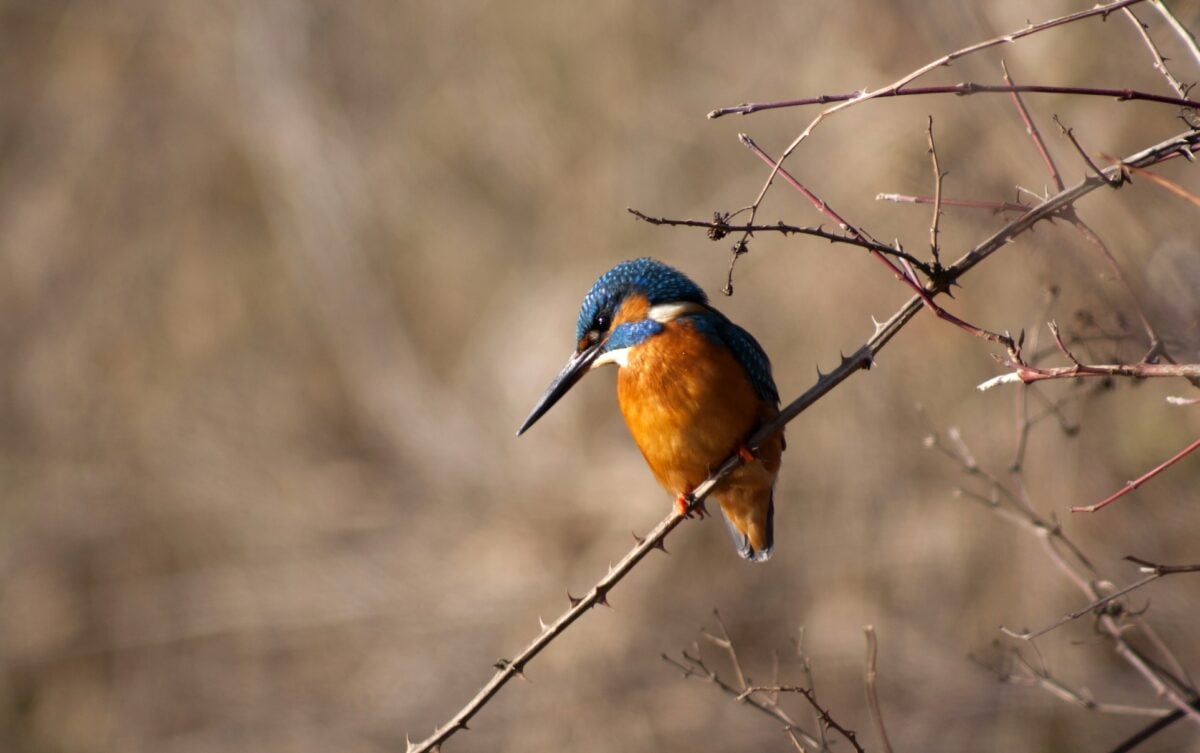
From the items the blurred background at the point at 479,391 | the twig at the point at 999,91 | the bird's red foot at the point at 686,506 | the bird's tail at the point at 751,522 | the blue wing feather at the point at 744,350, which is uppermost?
the blurred background at the point at 479,391

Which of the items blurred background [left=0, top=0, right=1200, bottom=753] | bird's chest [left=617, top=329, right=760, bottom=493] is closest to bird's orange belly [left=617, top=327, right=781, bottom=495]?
bird's chest [left=617, top=329, right=760, bottom=493]

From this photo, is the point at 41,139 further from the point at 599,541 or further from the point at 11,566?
the point at 599,541

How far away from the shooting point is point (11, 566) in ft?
23.9

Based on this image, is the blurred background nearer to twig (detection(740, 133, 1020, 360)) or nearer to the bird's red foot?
the bird's red foot

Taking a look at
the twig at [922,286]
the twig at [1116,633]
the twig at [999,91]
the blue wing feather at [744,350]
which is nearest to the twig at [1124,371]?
the twig at [922,286]

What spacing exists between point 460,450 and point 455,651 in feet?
3.84

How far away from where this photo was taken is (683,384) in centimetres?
283

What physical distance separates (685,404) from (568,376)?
367 mm

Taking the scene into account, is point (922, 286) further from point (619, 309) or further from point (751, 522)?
point (751, 522)

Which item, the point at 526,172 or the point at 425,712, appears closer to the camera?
the point at 425,712

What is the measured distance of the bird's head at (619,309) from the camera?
3.03 meters

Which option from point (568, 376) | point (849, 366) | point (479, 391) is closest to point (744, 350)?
point (568, 376)

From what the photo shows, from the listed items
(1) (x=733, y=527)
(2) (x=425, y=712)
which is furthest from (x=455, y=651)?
(1) (x=733, y=527)

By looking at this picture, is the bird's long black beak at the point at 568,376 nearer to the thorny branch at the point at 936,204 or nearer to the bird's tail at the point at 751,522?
the bird's tail at the point at 751,522
